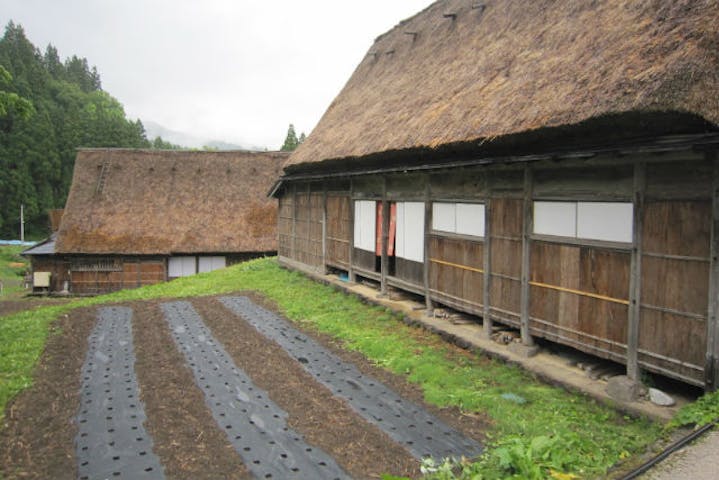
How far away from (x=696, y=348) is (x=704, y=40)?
300 cm

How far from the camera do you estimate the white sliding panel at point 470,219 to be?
8211 millimetres

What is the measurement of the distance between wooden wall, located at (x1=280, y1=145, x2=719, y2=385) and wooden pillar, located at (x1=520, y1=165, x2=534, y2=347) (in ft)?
0.05

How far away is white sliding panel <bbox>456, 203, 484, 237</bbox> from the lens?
8211 millimetres

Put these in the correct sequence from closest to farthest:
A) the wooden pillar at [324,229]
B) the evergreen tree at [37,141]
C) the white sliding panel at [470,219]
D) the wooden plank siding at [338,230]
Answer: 1. the white sliding panel at [470,219]
2. the wooden plank siding at [338,230]
3. the wooden pillar at [324,229]
4. the evergreen tree at [37,141]

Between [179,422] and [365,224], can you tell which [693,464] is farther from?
[365,224]

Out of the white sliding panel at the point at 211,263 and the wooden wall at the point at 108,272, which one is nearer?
the wooden wall at the point at 108,272

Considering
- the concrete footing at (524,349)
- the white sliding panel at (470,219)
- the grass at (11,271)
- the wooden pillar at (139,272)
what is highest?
the white sliding panel at (470,219)

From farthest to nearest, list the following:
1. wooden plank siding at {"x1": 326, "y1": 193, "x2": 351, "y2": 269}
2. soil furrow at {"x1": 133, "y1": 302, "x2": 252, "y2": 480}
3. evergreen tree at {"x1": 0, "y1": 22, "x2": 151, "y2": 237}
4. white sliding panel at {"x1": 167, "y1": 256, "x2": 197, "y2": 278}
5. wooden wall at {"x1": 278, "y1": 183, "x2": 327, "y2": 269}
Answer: evergreen tree at {"x1": 0, "y1": 22, "x2": 151, "y2": 237}, white sliding panel at {"x1": 167, "y1": 256, "x2": 197, "y2": 278}, wooden wall at {"x1": 278, "y1": 183, "x2": 327, "y2": 269}, wooden plank siding at {"x1": 326, "y1": 193, "x2": 351, "y2": 269}, soil furrow at {"x1": 133, "y1": 302, "x2": 252, "y2": 480}

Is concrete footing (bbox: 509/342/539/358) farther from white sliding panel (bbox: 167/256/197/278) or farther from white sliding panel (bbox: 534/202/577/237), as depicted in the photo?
white sliding panel (bbox: 167/256/197/278)

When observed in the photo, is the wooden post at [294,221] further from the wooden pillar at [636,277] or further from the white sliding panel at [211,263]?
the wooden pillar at [636,277]

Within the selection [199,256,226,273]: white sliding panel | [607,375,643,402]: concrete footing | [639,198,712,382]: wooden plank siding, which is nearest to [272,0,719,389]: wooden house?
[639,198,712,382]: wooden plank siding

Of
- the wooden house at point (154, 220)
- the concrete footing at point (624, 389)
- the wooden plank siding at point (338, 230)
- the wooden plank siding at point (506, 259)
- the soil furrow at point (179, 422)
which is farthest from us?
the wooden house at point (154, 220)

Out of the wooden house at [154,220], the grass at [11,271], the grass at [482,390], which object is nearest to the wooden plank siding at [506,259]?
the grass at [482,390]

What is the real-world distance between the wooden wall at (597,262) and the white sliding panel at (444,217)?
0.13m
